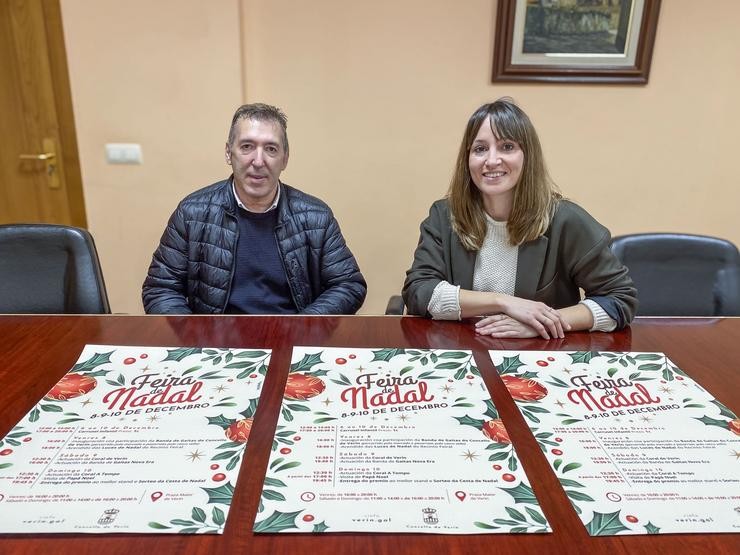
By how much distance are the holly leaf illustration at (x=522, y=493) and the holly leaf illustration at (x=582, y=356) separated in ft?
1.45

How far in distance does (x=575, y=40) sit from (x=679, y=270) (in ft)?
3.92

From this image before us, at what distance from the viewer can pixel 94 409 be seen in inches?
37.5

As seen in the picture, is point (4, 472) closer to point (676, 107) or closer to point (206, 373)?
point (206, 373)

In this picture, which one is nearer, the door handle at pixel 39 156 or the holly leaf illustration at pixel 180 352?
the holly leaf illustration at pixel 180 352

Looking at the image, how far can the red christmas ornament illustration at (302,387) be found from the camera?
100 centimetres

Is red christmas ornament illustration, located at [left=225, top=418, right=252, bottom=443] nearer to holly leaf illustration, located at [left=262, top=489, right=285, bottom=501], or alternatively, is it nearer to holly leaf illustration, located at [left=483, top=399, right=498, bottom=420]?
holly leaf illustration, located at [left=262, top=489, right=285, bottom=501]

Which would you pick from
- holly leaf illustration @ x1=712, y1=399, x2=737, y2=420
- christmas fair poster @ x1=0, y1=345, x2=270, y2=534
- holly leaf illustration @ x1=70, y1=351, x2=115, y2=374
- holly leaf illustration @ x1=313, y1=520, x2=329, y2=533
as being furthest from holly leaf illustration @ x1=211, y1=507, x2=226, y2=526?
holly leaf illustration @ x1=712, y1=399, x2=737, y2=420

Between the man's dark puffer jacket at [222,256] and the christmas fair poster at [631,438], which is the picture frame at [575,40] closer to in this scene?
the man's dark puffer jacket at [222,256]

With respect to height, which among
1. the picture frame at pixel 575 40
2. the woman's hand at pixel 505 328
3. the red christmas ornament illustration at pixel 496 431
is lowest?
the red christmas ornament illustration at pixel 496 431

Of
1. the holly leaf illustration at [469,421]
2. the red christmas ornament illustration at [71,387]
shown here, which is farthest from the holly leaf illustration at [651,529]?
the red christmas ornament illustration at [71,387]

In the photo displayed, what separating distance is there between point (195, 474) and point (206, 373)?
0.99ft

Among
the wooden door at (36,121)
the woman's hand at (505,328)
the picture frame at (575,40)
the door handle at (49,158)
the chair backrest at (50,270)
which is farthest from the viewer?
the door handle at (49,158)

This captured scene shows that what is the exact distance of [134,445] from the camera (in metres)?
0.86

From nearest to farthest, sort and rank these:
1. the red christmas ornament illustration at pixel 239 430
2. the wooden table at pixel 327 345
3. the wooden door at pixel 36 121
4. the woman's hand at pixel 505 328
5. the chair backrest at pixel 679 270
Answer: the wooden table at pixel 327 345 → the red christmas ornament illustration at pixel 239 430 → the woman's hand at pixel 505 328 → the chair backrest at pixel 679 270 → the wooden door at pixel 36 121
